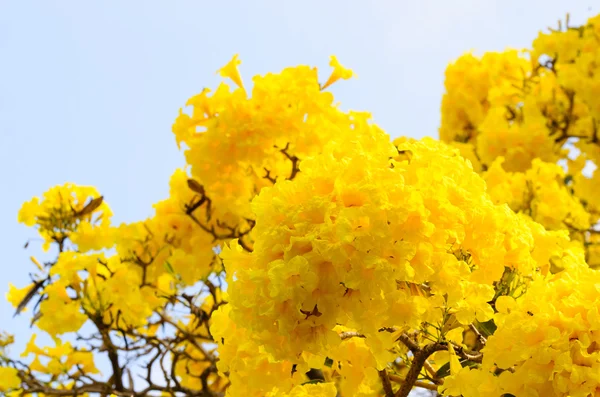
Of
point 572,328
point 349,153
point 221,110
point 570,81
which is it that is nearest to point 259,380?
point 349,153

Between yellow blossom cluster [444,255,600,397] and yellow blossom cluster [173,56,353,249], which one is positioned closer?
yellow blossom cluster [444,255,600,397]

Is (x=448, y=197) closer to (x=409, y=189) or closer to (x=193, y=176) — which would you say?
(x=409, y=189)

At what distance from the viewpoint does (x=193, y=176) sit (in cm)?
389

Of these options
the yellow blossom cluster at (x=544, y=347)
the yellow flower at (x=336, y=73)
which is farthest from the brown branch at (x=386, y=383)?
the yellow flower at (x=336, y=73)

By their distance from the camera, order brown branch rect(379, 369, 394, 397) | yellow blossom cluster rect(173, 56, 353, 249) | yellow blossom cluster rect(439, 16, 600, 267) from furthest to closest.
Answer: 1. yellow blossom cluster rect(439, 16, 600, 267)
2. yellow blossom cluster rect(173, 56, 353, 249)
3. brown branch rect(379, 369, 394, 397)

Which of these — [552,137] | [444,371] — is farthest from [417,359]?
[552,137]

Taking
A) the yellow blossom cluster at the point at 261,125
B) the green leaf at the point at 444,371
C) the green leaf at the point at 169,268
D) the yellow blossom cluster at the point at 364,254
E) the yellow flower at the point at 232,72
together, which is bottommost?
the green leaf at the point at 444,371

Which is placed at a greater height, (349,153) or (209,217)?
(209,217)

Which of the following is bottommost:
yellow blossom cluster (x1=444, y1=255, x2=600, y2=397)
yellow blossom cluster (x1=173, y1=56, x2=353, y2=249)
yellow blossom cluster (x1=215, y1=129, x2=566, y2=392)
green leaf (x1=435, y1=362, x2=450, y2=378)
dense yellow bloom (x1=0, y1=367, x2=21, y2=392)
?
yellow blossom cluster (x1=444, y1=255, x2=600, y2=397)

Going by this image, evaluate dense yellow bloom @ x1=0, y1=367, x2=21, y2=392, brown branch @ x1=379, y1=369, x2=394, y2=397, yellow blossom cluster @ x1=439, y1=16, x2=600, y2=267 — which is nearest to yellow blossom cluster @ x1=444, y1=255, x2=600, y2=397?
brown branch @ x1=379, y1=369, x2=394, y2=397

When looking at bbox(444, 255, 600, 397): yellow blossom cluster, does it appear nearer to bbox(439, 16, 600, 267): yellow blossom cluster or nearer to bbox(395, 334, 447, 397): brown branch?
bbox(395, 334, 447, 397): brown branch

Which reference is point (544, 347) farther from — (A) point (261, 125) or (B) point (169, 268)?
(B) point (169, 268)

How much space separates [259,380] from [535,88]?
486cm

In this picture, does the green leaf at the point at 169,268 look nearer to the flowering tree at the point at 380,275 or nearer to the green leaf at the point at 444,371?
the flowering tree at the point at 380,275
